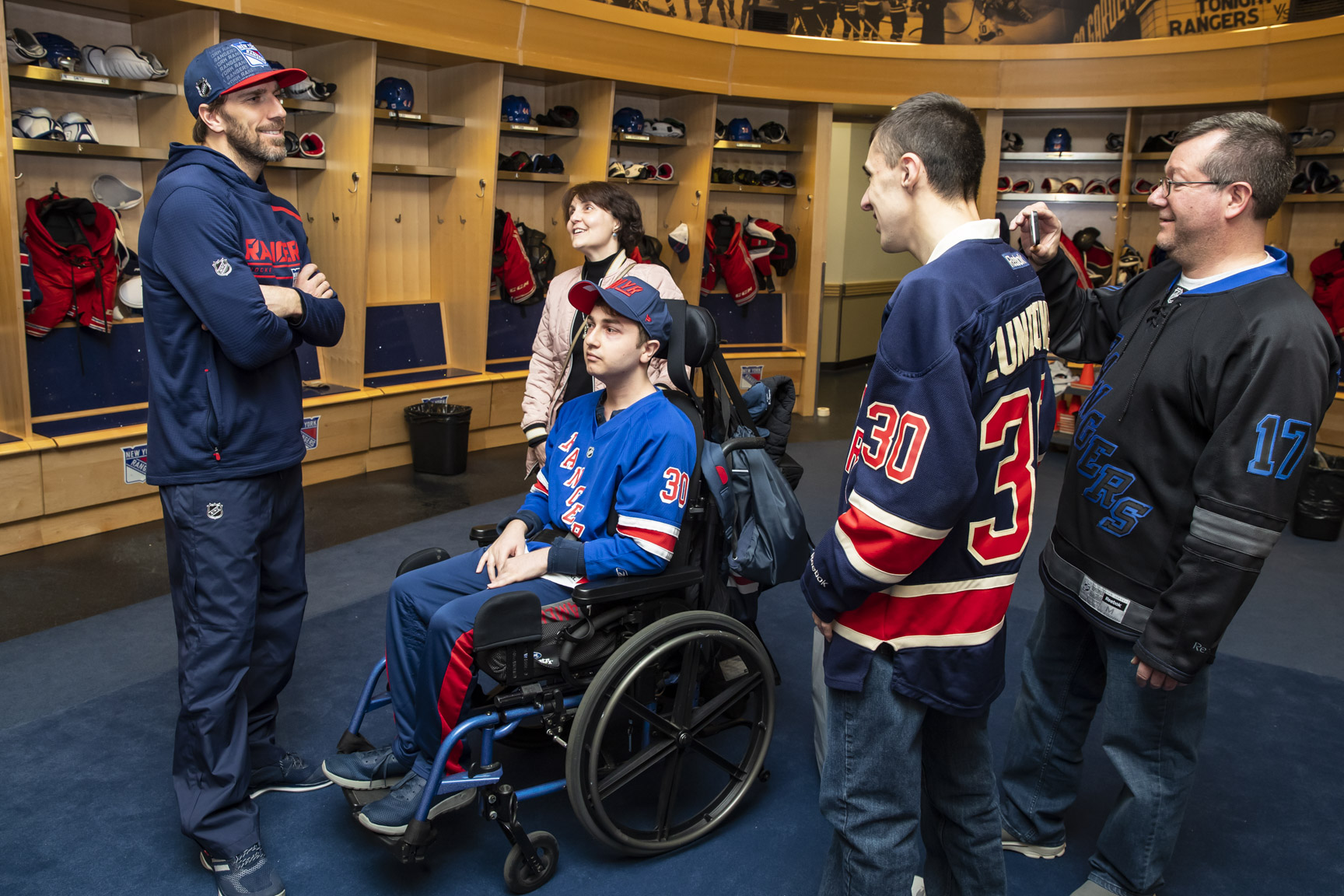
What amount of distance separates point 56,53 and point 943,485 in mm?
4474

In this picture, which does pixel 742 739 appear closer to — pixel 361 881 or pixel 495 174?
pixel 361 881

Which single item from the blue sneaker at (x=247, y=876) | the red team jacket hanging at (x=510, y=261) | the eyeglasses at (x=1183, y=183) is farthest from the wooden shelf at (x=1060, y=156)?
the blue sneaker at (x=247, y=876)

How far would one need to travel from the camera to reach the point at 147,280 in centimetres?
195

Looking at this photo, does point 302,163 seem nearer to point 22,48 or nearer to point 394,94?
point 394,94

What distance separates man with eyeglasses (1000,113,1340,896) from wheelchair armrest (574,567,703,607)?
0.77 metres

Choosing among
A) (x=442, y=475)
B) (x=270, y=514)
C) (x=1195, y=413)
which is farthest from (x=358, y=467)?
(x=1195, y=413)

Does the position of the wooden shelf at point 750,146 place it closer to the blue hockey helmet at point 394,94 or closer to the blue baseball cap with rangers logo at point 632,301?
the blue hockey helmet at point 394,94

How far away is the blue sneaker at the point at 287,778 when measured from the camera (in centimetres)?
231

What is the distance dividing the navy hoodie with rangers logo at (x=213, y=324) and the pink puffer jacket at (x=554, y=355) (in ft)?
3.41

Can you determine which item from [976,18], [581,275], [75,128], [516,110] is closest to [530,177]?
[516,110]

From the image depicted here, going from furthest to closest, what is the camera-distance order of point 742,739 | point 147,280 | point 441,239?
point 441,239
point 742,739
point 147,280

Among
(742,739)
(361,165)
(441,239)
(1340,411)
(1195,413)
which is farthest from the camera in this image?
(441,239)

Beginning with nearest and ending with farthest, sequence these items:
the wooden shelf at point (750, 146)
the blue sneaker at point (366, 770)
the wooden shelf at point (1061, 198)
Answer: the blue sneaker at point (366, 770) < the wooden shelf at point (750, 146) < the wooden shelf at point (1061, 198)

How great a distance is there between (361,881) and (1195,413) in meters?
1.90
